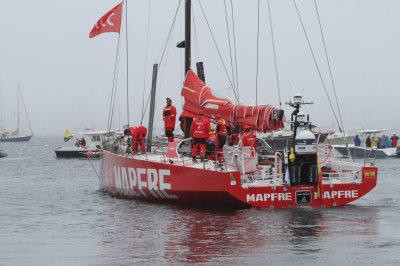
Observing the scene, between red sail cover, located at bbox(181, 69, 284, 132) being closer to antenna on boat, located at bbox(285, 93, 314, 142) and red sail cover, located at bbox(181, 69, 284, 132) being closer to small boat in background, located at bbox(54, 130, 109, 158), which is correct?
antenna on boat, located at bbox(285, 93, 314, 142)

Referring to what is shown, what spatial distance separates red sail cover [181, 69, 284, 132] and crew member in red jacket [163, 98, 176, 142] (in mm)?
670

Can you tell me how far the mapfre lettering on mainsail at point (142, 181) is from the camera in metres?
18.0

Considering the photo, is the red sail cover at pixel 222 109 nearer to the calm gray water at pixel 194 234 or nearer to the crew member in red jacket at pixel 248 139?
the crew member in red jacket at pixel 248 139

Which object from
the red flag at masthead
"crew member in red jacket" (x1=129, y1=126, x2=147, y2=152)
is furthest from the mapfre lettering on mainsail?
Answer: the red flag at masthead

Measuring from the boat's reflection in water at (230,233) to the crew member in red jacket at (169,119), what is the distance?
9.29 feet

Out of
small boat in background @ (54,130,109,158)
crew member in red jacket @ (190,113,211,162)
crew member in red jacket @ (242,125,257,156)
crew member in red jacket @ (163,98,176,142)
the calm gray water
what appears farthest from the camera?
small boat in background @ (54,130,109,158)

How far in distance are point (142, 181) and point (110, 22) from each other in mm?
6039

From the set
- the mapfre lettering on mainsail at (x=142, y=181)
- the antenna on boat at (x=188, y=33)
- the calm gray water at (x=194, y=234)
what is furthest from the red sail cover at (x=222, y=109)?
the calm gray water at (x=194, y=234)

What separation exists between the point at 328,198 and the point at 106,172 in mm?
7902

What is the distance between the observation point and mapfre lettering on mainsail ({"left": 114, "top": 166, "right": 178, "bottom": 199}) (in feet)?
59.0

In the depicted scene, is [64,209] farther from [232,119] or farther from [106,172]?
[232,119]

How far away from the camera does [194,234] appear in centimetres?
1404

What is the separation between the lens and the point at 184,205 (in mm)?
18094

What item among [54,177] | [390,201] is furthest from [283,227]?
[54,177]
